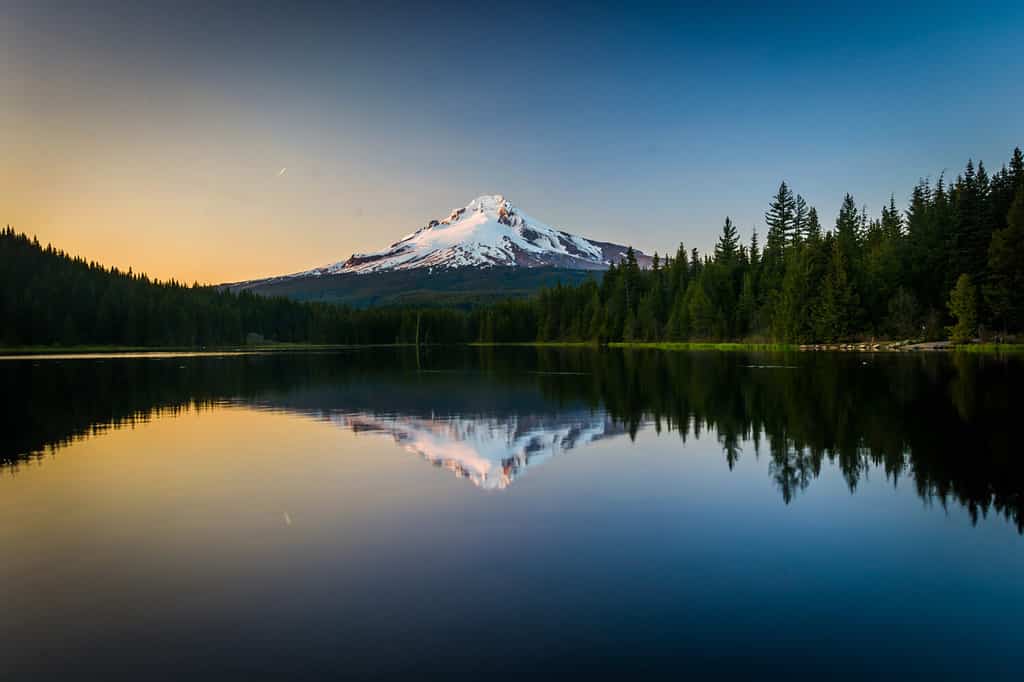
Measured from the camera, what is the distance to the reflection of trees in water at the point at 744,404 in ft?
67.6

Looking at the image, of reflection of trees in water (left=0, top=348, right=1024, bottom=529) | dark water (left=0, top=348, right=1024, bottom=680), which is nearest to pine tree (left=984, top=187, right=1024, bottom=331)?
reflection of trees in water (left=0, top=348, right=1024, bottom=529)

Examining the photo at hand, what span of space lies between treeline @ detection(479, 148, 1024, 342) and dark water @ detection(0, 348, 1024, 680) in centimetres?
7008

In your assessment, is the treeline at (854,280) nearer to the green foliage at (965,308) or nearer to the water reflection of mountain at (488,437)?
the green foliage at (965,308)

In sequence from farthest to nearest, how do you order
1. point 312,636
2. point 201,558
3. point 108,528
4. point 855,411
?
point 855,411 < point 108,528 < point 201,558 < point 312,636

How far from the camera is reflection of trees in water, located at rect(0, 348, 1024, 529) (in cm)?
2059

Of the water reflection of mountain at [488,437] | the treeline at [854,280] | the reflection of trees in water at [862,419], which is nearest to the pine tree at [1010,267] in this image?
the treeline at [854,280]

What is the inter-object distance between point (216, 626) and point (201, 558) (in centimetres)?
355

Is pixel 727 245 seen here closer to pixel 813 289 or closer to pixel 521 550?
pixel 813 289

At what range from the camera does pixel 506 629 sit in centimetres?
983

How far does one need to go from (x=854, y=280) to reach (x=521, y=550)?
111 meters

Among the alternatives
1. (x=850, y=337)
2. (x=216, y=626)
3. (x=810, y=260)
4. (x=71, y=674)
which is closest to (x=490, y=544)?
(x=216, y=626)

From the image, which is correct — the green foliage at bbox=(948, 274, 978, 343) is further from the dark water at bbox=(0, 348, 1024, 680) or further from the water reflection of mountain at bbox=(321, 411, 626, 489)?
the water reflection of mountain at bbox=(321, 411, 626, 489)

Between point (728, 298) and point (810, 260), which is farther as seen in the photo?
point (728, 298)

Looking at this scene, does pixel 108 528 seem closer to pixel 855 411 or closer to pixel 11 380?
pixel 855 411
